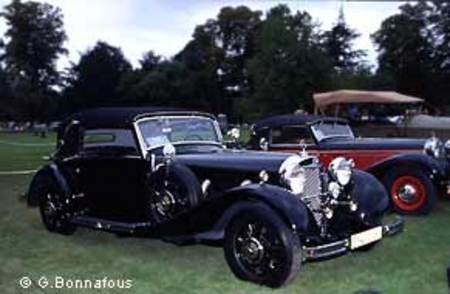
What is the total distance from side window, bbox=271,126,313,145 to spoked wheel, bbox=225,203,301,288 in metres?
4.56

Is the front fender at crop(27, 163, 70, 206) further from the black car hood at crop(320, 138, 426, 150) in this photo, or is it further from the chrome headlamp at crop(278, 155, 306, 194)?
the black car hood at crop(320, 138, 426, 150)

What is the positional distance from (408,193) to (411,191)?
A: 5 centimetres

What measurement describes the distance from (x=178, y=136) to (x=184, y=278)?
5.99 feet

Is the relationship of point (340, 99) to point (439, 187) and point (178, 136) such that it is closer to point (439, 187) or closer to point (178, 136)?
point (439, 187)

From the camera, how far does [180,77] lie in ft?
205

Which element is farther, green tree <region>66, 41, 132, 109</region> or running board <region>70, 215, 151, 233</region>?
green tree <region>66, 41, 132, 109</region>

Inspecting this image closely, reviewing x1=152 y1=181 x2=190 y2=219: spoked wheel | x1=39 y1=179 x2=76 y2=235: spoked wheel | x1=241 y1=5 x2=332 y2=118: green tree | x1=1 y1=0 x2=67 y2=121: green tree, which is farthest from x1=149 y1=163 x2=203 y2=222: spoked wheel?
x1=1 y1=0 x2=67 y2=121: green tree

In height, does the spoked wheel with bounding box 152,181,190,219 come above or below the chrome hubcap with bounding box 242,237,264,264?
above

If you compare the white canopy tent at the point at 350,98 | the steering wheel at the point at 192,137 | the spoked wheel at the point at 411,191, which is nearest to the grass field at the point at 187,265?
the spoked wheel at the point at 411,191

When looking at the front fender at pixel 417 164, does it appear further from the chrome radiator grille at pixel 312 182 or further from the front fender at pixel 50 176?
the front fender at pixel 50 176

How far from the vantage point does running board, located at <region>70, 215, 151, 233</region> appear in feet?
20.2

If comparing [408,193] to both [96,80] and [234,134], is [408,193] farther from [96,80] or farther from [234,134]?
[96,80]

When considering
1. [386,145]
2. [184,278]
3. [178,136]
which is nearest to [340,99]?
[386,145]

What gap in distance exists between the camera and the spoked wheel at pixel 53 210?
708 cm
